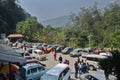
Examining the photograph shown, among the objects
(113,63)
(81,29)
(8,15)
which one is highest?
(8,15)

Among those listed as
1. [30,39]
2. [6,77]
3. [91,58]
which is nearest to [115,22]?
[30,39]

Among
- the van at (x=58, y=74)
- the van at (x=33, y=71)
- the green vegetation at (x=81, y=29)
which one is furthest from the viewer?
the green vegetation at (x=81, y=29)

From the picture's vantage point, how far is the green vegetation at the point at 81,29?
74.5 meters

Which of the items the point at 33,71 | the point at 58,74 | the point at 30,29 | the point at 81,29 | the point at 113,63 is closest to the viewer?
the point at 113,63

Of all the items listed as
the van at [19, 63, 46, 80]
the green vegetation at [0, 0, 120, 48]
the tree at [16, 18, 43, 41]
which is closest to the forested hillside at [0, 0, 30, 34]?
the green vegetation at [0, 0, 120, 48]

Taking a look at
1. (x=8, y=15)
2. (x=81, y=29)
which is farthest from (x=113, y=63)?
(x=8, y=15)

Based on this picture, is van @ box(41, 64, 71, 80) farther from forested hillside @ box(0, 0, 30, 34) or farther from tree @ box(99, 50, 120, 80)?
forested hillside @ box(0, 0, 30, 34)

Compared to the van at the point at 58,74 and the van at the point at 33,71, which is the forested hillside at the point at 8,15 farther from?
the van at the point at 58,74

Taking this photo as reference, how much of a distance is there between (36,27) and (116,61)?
71590 millimetres

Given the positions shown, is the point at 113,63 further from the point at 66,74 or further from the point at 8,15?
the point at 8,15

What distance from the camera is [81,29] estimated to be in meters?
87.2

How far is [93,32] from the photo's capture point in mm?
83938

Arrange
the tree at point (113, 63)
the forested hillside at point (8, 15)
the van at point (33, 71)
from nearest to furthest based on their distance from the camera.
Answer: the tree at point (113, 63) < the van at point (33, 71) < the forested hillside at point (8, 15)

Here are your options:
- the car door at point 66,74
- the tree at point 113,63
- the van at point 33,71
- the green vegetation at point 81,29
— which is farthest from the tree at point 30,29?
the tree at point 113,63
